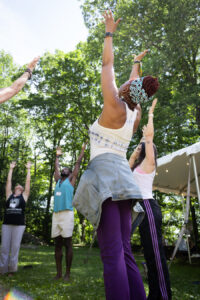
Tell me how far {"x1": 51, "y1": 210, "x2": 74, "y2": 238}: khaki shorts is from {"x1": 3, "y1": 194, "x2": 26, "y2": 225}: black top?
108 centimetres

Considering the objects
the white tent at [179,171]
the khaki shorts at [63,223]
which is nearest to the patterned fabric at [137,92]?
the khaki shorts at [63,223]

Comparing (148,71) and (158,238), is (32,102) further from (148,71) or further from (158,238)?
(158,238)

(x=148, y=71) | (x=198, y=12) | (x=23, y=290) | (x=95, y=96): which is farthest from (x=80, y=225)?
(x=23, y=290)

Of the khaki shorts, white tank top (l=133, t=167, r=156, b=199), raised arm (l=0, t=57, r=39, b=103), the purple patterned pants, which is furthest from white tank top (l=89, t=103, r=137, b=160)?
the khaki shorts

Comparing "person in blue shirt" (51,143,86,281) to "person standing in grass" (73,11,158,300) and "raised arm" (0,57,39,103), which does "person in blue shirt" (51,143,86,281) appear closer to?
"raised arm" (0,57,39,103)

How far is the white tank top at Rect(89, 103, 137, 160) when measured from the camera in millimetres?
1938

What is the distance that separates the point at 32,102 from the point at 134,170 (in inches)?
586

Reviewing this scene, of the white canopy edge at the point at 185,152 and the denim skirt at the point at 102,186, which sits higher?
the white canopy edge at the point at 185,152

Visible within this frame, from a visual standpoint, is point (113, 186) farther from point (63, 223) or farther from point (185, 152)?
point (185, 152)

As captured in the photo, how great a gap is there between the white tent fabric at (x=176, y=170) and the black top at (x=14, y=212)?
3263 mm

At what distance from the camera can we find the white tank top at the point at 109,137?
1.94m

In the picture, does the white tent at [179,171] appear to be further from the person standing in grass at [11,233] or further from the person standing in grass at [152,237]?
the person standing in grass at [11,233]

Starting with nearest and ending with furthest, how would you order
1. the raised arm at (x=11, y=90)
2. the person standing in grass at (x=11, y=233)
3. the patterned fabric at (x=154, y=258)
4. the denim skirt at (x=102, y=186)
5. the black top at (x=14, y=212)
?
the denim skirt at (x=102, y=186)
the raised arm at (x=11, y=90)
the patterned fabric at (x=154, y=258)
the person standing in grass at (x=11, y=233)
the black top at (x=14, y=212)

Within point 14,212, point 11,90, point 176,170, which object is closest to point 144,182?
point 11,90
